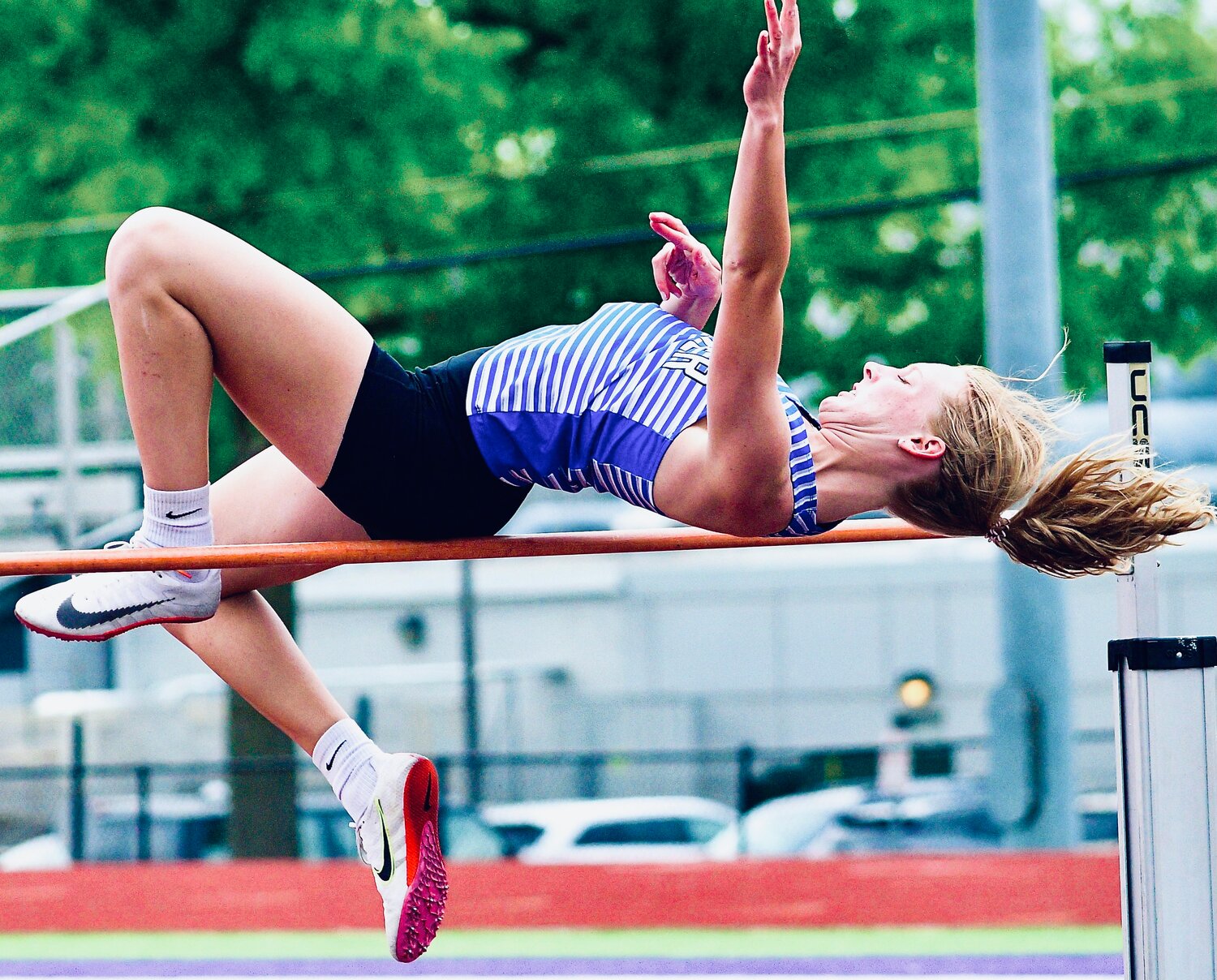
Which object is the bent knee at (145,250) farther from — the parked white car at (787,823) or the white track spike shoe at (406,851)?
the parked white car at (787,823)

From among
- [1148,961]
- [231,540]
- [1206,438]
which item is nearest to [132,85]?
[231,540]

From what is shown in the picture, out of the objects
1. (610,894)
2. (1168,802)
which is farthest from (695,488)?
(610,894)

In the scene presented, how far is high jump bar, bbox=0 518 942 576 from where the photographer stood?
2393 mm

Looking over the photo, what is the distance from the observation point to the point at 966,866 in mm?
6652

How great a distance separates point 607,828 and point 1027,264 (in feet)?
12.9

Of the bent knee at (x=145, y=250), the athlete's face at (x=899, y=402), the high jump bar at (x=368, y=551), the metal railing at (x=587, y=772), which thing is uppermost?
the bent knee at (x=145, y=250)

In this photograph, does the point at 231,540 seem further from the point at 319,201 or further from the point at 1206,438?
the point at 1206,438

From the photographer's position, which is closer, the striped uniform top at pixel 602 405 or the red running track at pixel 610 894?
the striped uniform top at pixel 602 405

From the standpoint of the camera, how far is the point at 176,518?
251 centimetres

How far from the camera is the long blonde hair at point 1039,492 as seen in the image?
248 centimetres

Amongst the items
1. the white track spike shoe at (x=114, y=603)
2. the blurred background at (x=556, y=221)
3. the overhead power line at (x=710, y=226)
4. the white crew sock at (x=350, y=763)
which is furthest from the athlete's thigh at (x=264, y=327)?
the overhead power line at (x=710, y=226)

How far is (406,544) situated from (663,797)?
6.79m

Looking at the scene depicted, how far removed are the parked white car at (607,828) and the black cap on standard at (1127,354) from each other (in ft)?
19.9

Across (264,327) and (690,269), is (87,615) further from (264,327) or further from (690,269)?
(690,269)
